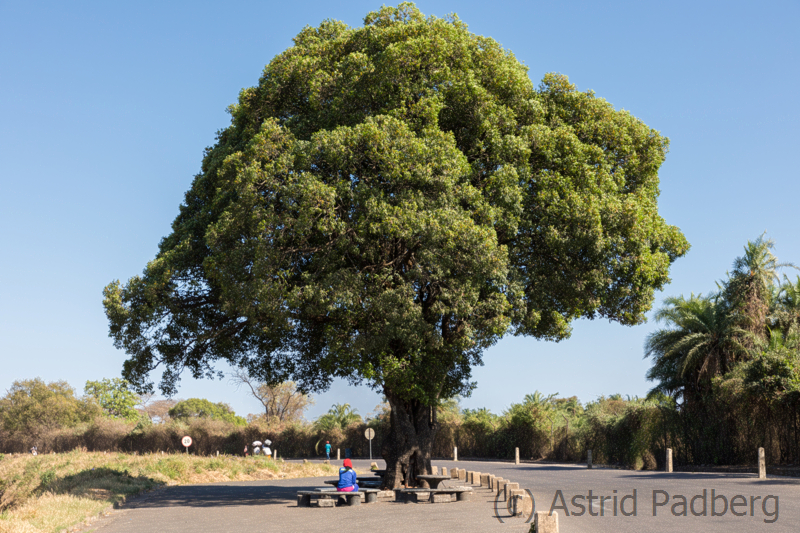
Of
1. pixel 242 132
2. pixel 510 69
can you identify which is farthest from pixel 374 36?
pixel 242 132

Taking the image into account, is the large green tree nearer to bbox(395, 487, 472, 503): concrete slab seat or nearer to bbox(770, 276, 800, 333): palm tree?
bbox(395, 487, 472, 503): concrete slab seat

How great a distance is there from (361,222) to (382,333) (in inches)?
108

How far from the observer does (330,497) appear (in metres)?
16.6

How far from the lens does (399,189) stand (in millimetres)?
15922

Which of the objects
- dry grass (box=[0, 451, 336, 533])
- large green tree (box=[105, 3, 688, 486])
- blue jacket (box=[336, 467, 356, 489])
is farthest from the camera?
blue jacket (box=[336, 467, 356, 489])

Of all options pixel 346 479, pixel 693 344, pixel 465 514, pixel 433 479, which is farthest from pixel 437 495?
pixel 693 344

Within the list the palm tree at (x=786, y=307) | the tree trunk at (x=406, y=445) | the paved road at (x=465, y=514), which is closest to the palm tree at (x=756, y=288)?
the palm tree at (x=786, y=307)

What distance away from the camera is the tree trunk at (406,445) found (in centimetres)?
1856

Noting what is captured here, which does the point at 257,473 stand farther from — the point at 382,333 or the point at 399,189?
the point at 399,189

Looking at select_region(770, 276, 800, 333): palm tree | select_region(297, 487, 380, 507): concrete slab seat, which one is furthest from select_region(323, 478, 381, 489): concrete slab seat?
select_region(770, 276, 800, 333): palm tree

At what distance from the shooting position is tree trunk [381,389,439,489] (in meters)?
18.6

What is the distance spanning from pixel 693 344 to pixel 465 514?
20.3 metres

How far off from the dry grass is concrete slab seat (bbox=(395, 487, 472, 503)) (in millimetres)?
7276

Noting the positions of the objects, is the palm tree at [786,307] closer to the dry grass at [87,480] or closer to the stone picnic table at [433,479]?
the stone picnic table at [433,479]
